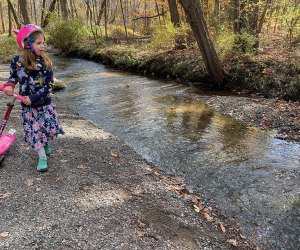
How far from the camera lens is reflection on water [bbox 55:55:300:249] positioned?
4938 mm

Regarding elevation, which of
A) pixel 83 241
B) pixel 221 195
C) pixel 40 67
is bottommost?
pixel 221 195

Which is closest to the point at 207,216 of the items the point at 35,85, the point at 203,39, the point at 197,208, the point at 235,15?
the point at 197,208

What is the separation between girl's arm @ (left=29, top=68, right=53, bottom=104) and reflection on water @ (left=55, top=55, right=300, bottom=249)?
2.71 meters

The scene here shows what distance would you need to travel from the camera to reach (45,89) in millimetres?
4832

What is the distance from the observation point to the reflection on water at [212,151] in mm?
4938

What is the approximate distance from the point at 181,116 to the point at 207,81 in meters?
4.18

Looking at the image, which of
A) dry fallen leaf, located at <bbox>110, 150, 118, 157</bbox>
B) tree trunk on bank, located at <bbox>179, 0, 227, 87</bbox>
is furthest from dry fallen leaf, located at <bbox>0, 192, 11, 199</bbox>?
tree trunk on bank, located at <bbox>179, 0, 227, 87</bbox>

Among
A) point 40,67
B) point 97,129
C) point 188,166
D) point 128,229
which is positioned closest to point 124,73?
point 97,129

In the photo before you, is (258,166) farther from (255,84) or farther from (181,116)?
(255,84)

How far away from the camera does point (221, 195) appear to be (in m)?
5.45

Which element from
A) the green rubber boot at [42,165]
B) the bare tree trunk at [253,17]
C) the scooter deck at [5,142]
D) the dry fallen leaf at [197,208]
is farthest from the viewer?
the bare tree trunk at [253,17]

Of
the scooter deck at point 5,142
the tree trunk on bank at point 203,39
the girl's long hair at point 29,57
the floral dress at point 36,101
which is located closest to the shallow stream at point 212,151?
the tree trunk on bank at point 203,39

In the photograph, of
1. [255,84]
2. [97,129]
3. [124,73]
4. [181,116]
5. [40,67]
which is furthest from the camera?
[124,73]

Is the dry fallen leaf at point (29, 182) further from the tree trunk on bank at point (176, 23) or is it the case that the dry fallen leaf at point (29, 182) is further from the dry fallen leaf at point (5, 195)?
the tree trunk on bank at point (176, 23)
